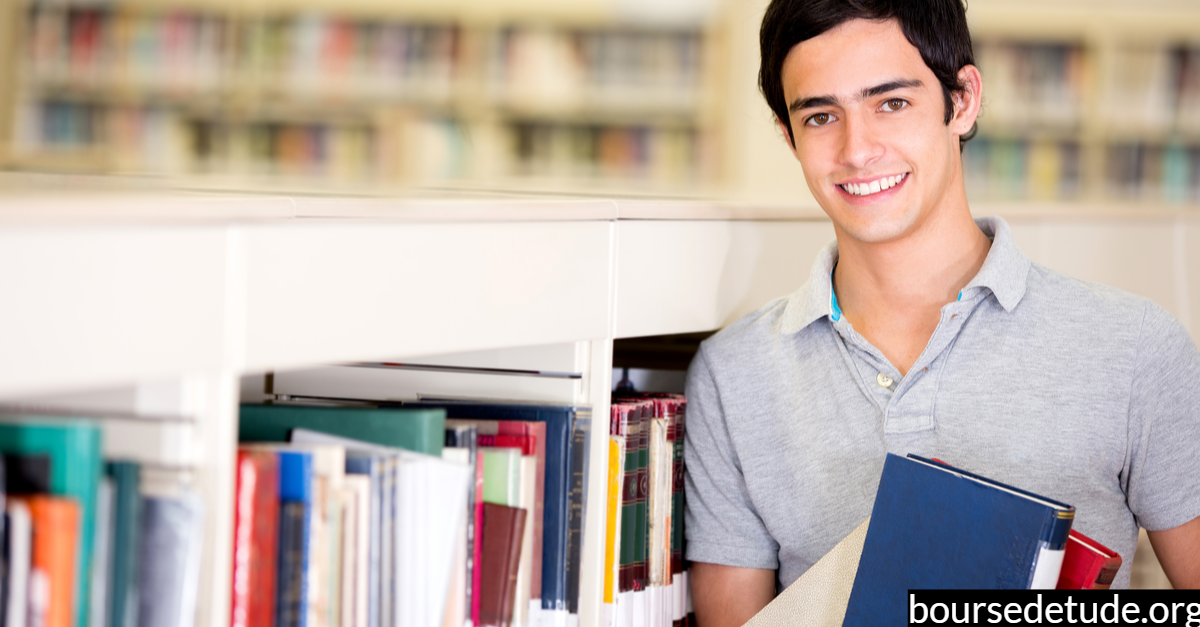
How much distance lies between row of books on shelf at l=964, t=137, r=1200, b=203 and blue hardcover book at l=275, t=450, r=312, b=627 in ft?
13.8

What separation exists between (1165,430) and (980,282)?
0.85 ft

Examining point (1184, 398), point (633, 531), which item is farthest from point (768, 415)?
point (1184, 398)

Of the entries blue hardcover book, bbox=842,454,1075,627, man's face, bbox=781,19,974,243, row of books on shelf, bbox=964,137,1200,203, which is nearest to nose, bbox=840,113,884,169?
man's face, bbox=781,19,974,243

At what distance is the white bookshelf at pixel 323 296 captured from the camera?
2.16 feet

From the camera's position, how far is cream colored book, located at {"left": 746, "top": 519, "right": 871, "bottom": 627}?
3.80 feet

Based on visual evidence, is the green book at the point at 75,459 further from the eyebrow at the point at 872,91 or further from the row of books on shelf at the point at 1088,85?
the row of books on shelf at the point at 1088,85

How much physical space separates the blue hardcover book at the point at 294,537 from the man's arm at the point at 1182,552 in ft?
3.27

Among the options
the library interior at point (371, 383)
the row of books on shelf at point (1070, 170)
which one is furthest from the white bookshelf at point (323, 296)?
the row of books on shelf at point (1070, 170)

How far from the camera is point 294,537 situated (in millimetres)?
845

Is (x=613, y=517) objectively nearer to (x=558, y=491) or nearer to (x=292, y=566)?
(x=558, y=491)

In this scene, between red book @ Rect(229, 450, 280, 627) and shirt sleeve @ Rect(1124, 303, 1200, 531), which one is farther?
shirt sleeve @ Rect(1124, 303, 1200, 531)

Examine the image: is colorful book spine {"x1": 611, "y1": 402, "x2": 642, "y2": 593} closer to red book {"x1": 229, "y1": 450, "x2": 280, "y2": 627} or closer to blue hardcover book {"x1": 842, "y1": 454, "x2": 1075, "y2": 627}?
blue hardcover book {"x1": 842, "y1": 454, "x2": 1075, "y2": 627}

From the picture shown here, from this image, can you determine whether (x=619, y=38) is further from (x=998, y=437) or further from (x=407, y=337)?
(x=407, y=337)

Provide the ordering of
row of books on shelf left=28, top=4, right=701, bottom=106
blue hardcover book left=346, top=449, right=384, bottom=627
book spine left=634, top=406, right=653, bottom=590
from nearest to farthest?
blue hardcover book left=346, top=449, right=384, bottom=627 < book spine left=634, top=406, right=653, bottom=590 < row of books on shelf left=28, top=4, right=701, bottom=106
